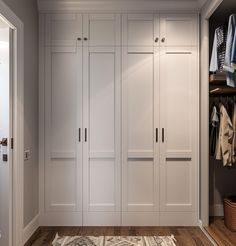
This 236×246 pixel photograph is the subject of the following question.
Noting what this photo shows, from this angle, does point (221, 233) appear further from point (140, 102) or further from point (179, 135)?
point (140, 102)

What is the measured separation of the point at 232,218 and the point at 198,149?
2.70 feet

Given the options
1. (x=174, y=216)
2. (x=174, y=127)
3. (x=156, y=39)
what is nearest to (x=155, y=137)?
(x=174, y=127)

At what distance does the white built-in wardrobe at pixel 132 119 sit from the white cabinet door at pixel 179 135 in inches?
0.5

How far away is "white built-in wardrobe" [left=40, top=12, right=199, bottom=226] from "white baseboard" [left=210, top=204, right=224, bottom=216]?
402 mm

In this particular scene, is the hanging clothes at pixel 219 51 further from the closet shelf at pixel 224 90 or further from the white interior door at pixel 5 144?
the white interior door at pixel 5 144

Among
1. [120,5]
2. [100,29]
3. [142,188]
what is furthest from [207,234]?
[120,5]

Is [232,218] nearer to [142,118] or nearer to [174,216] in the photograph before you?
[174,216]

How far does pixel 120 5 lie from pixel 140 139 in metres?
1.56

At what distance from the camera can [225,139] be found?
2695 mm

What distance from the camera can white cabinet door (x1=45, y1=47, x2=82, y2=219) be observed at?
2.91m

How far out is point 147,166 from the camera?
2.91 meters

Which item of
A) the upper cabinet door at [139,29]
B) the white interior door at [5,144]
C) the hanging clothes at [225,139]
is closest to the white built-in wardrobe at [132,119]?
the upper cabinet door at [139,29]

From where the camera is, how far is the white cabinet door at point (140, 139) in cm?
290

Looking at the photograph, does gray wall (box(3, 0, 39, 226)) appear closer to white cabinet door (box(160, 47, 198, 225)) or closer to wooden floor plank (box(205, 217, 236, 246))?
white cabinet door (box(160, 47, 198, 225))
